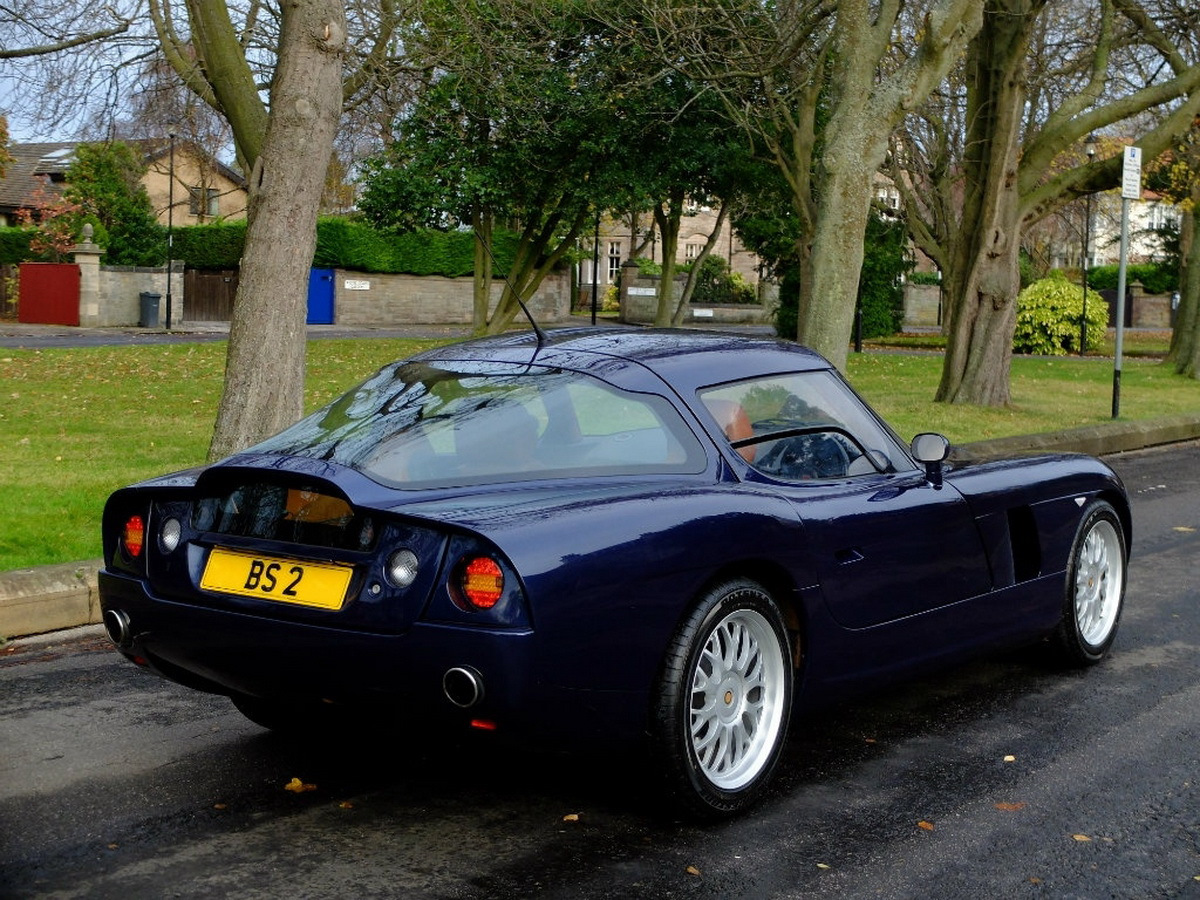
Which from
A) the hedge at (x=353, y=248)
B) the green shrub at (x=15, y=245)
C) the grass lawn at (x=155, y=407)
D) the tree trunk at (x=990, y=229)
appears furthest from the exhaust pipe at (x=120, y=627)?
the green shrub at (x=15, y=245)

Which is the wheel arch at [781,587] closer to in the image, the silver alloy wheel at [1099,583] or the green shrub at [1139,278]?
the silver alloy wheel at [1099,583]

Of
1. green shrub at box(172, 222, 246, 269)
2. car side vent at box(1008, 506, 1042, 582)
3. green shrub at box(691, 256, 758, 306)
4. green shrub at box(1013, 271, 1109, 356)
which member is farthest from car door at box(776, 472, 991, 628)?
green shrub at box(691, 256, 758, 306)

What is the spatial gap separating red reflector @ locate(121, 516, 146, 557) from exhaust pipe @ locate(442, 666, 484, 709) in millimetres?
1300

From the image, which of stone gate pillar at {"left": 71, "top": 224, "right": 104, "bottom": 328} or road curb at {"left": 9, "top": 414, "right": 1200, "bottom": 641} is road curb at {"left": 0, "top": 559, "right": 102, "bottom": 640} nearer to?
road curb at {"left": 9, "top": 414, "right": 1200, "bottom": 641}

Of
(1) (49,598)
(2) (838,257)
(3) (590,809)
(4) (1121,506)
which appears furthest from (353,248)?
(3) (590,809)

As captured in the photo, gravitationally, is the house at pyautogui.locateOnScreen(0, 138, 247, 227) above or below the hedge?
above

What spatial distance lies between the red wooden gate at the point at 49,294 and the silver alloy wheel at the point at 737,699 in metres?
40.4

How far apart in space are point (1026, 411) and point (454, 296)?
3518 cm

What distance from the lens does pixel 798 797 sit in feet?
15.6

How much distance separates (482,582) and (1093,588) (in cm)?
356

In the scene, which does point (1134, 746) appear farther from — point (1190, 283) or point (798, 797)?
point (1190, 283)

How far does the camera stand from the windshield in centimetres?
444

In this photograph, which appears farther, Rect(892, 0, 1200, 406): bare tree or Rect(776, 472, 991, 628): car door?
Rect(892, 0, 1200, 406): bare tree

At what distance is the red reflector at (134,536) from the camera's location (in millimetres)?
4707
